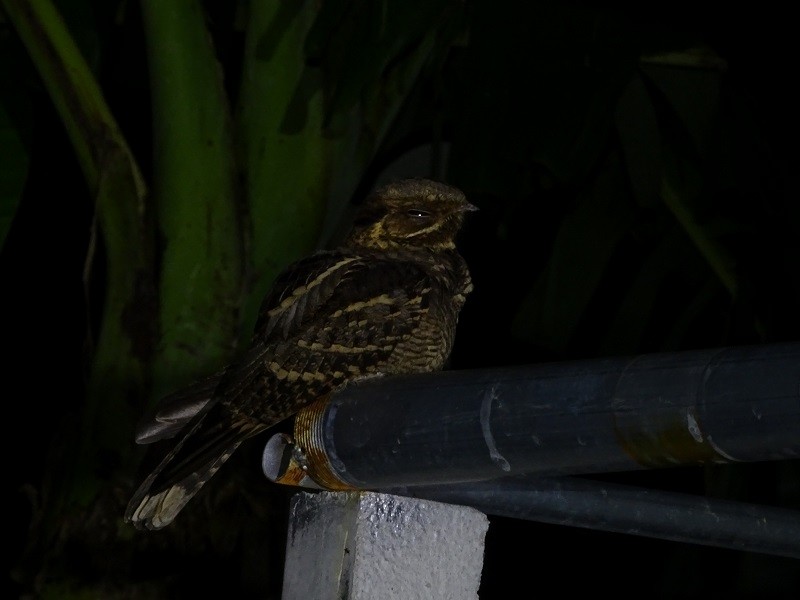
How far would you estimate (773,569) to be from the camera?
8.84ft

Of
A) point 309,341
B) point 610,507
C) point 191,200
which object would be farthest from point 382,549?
point 191,200

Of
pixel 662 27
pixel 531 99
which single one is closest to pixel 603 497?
pixel 531 99

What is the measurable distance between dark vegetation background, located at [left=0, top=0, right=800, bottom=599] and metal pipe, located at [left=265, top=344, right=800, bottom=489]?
41.0 inches

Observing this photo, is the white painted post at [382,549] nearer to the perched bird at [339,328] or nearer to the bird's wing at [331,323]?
the perched bird at [339,328]

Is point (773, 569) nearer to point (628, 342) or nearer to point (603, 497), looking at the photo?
point (628, 342)

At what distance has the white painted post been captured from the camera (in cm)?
93

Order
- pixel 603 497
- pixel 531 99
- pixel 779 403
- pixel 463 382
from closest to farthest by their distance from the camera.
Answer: pixel 779 403 < pixel 463 382 < pixel 603 497 < pixel 531 99

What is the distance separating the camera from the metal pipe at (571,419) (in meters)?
0.70

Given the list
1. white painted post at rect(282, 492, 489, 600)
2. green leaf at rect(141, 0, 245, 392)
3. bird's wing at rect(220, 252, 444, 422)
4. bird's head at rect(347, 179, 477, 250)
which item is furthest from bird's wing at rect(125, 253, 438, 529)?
white painted post at rect(282, 492, 489, 600)

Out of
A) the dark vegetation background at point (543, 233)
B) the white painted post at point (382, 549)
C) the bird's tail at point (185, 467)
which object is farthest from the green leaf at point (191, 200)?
the white painted post at point (382, 549)

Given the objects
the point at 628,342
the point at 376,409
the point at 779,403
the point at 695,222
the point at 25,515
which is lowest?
the point at 25,515

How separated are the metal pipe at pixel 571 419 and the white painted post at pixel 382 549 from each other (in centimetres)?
3

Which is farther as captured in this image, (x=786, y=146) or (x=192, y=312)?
(x=786, y=146)

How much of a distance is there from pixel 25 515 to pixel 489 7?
2.21m
